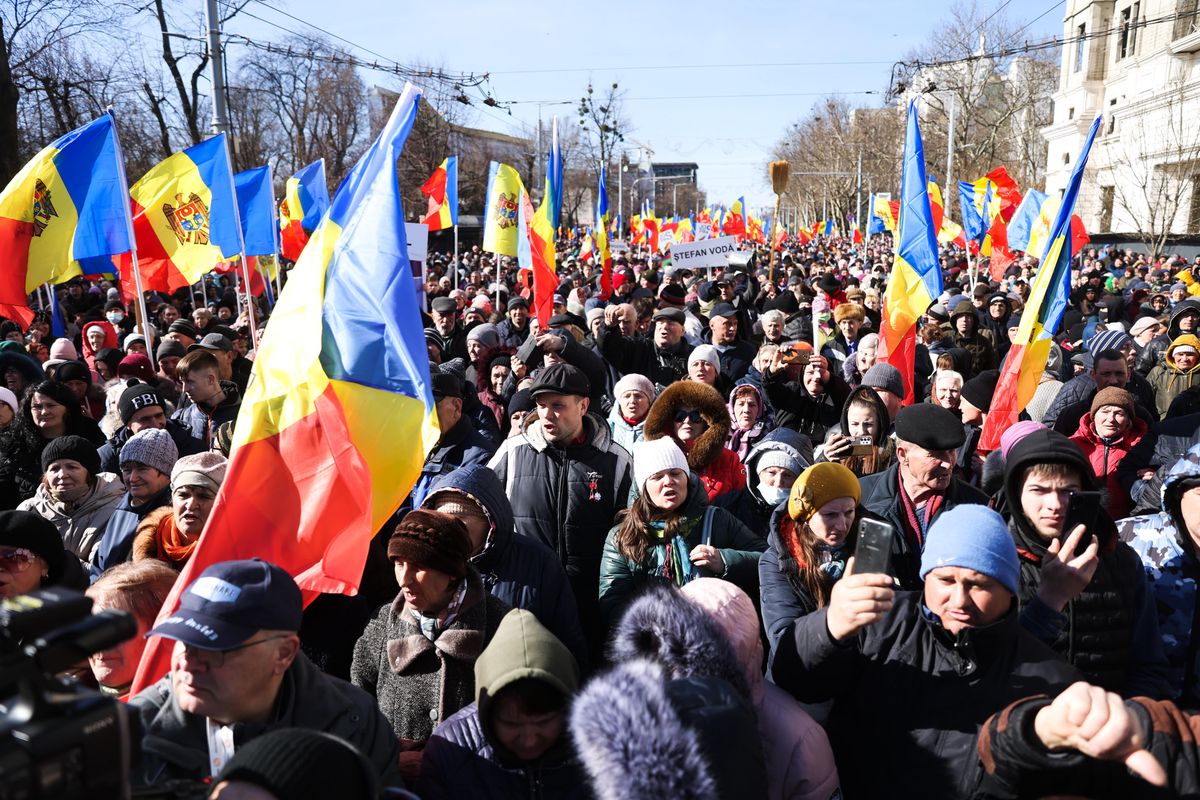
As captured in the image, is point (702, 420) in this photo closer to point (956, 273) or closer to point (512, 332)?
point (512, 332)

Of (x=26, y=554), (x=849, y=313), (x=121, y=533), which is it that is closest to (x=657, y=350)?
(x=849, y=313)

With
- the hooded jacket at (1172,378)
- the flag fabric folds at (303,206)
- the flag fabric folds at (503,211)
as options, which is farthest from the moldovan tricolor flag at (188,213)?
the hooded jacket at (1172,378)

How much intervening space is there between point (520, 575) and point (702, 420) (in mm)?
1743

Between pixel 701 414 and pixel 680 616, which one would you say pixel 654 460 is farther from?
pixel 680 616

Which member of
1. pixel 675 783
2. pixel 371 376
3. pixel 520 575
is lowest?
pixel 520 575

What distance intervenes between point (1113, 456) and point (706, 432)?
95.0 inches

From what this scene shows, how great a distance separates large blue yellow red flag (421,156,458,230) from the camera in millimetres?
13594

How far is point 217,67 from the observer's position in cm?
1182

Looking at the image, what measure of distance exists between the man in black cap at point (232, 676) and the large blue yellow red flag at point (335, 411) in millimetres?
454

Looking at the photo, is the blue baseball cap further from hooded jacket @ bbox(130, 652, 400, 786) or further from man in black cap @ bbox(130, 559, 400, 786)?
hooded jacket @ bbox(130, 652, 400, 786)

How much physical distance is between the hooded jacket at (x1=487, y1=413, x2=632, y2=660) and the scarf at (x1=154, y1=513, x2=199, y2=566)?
4.45 ft

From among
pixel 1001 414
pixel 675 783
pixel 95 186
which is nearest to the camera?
pixel 675 783

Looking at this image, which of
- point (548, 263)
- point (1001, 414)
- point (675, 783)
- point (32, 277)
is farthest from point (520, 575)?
point (548, 263)

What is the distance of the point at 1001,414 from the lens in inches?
204
